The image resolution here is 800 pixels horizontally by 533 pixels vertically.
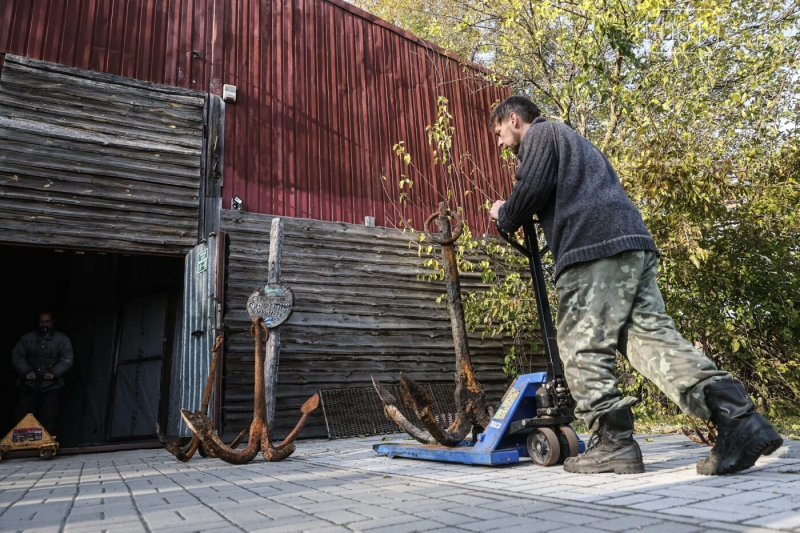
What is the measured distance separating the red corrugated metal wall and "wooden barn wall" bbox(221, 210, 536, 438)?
0.45 m

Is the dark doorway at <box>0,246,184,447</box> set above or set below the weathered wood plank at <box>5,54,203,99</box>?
below

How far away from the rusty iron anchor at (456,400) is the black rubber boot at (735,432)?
166cm

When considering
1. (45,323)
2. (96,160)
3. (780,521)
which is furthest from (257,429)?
(45,323)

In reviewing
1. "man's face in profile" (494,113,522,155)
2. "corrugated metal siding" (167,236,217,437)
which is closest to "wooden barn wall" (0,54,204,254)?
"corrugated metal siding" (167,236,217,437)

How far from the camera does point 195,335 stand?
275 inches

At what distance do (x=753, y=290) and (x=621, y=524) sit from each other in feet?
20.7

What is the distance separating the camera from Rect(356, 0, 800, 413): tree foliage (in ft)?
20.9

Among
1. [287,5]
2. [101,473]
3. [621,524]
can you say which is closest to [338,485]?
[621,524]

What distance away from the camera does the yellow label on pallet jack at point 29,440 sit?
6.37 metres

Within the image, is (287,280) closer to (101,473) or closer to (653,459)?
(101,473)

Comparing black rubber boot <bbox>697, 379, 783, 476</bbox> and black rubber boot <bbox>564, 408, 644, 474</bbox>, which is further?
black rubber boot <bbox>564, 408, 644, 474</bbox>

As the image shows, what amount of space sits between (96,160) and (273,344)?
3.35 meters

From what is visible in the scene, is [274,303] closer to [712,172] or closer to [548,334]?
[548,334]

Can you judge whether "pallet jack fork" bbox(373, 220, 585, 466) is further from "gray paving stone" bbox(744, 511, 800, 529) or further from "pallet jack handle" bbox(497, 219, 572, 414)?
"gray paving stone" bbox(744, 511, 800, 529)
